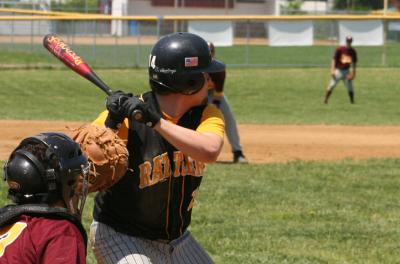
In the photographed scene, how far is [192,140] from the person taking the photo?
4090 millimetres

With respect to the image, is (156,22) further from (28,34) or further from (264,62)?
(28,34)

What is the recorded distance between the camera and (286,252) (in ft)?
23.5

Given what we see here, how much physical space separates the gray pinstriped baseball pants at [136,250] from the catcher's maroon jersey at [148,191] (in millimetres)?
32

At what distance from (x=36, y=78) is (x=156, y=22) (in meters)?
6.06

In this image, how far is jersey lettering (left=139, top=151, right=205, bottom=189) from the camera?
4230mm

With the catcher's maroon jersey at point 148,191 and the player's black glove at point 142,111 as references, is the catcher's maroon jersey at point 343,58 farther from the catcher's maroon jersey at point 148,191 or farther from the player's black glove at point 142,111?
the player's black glove at point 142,111

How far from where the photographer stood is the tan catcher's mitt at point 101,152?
365cm

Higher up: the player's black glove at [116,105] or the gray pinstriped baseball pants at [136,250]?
the player's black glove at [116,105]

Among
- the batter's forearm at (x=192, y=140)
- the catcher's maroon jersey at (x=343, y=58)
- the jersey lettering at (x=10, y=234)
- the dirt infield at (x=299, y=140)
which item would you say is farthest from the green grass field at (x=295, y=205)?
the jersey lettering at (x=10, y=234)

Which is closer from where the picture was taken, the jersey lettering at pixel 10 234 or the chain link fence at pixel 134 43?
the jersey lettering at pixel 10 234

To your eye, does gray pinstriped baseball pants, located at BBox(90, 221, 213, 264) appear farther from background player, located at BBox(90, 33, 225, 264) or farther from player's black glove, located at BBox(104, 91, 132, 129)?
player's black glove, located at BBox(104, 91, 132, 129)

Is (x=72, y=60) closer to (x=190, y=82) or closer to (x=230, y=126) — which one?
(x=190, y=82)

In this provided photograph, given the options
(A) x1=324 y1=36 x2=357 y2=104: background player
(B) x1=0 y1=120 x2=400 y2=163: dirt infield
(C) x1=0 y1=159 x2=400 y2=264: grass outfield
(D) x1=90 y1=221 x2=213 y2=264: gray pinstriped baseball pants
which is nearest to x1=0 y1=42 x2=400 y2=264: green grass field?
(C) x1=0 y1=159 x2=400 y2=264: grass outfield

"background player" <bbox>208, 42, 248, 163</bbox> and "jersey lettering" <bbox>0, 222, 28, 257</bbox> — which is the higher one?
"jersey lettering" <bbox>0, 222, 28, 257</bbox>
